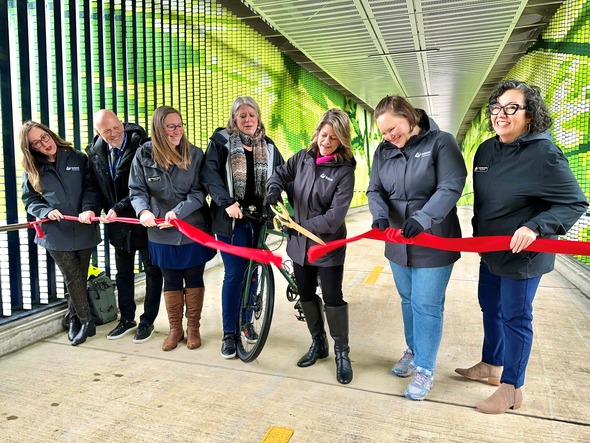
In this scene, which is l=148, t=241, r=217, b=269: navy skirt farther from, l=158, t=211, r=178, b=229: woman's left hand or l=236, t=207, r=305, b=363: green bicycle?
l=236, t=207, r=305, b=363: green bicycle

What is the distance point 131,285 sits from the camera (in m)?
3.48

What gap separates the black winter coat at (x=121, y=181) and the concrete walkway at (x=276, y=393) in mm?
766

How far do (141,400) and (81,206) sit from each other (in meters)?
1.55

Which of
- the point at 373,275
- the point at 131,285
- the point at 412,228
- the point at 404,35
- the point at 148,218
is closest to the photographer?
the point at 412,228

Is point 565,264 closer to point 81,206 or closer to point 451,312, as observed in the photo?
point 451,312

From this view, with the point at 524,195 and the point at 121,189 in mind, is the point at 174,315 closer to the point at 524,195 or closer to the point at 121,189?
the point at 121,189

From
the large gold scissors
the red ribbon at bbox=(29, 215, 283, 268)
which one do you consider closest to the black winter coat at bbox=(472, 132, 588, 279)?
the large gold scissors

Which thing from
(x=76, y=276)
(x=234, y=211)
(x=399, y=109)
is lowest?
(x=76, y=276)

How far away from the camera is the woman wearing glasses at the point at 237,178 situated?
2.83m

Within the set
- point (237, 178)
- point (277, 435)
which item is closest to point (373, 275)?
point (237, 178)

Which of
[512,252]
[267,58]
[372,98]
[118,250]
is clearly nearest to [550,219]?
[512,252]

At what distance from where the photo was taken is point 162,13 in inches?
179

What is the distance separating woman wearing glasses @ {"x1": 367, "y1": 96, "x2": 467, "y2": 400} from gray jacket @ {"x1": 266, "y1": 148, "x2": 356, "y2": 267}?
0.17 metres

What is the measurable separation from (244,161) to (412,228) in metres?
1.26
